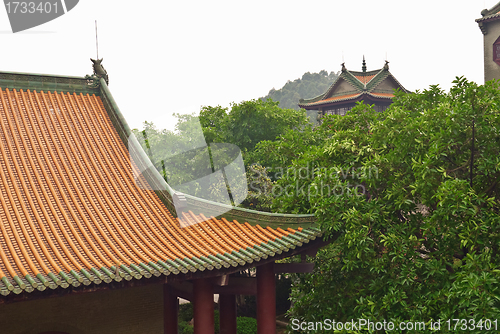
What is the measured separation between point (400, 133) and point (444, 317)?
296 centimetres

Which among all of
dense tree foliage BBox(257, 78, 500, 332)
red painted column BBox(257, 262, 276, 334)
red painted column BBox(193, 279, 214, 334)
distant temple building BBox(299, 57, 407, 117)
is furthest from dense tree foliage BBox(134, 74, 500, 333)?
distant temple building BBox(299, 57, 407, 117)

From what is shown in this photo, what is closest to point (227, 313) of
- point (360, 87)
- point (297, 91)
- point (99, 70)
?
point (99, 70)

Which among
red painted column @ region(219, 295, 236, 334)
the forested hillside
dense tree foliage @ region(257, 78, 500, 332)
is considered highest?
the forested hillside

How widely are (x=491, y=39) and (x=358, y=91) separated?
934 centimetres

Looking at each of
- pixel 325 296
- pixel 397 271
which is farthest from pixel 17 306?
pixel 397 271

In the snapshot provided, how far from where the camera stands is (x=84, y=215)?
8.02 meters

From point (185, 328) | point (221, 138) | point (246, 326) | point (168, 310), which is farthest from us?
point (221, 138)

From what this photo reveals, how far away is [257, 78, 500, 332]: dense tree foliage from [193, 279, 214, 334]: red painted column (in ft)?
6.46

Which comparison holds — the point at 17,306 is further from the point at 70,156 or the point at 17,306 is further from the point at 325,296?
the point at 325,296

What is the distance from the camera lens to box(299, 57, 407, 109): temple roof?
33500 millimetres

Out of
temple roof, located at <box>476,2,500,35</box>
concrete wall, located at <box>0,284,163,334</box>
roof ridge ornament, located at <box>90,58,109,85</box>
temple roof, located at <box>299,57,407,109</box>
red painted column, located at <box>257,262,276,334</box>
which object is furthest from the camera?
temple roof, located at <box>299,57,407,109</box>

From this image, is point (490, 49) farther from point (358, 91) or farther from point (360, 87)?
point (358, 91)

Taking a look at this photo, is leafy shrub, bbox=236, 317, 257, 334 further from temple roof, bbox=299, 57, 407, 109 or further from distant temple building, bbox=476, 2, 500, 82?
temple roof, bbox=299, 57, 407, 109

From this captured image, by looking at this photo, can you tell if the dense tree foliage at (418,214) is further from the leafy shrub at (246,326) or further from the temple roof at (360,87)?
the temple roof at (360,87)
